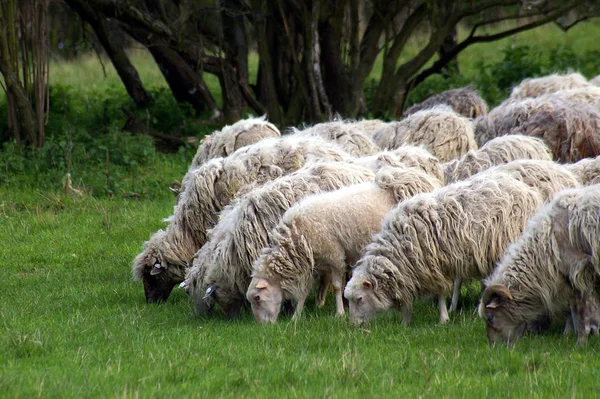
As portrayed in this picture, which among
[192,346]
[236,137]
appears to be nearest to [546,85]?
[236,137]

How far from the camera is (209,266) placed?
8.66m

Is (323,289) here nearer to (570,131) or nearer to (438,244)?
(438,244)

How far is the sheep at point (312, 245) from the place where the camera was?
8078 mm

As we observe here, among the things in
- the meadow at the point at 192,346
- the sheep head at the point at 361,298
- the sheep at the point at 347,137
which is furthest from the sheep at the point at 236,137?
the sheep head at the point at 361,298

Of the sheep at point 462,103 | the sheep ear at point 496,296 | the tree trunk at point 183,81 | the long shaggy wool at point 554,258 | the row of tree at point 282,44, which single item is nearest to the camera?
the long shaggy wool at point 554,258

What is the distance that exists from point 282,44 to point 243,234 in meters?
8.96

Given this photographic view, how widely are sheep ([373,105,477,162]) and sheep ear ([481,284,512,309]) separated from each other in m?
3.99

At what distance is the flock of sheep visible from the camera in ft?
22.3

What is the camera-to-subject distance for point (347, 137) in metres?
11.1

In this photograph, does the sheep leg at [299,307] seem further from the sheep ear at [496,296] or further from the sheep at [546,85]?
the sheep at [546,85]

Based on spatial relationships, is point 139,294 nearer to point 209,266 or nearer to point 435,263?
point 209,266

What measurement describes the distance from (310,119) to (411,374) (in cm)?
1067

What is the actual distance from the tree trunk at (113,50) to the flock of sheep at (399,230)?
256 inches

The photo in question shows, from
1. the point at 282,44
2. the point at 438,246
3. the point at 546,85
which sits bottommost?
the point at 438,246
